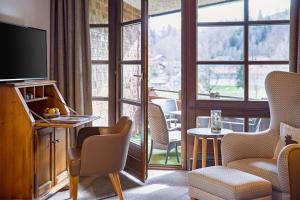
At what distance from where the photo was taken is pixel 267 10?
482cm

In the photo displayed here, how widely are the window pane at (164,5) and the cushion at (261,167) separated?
4049mm

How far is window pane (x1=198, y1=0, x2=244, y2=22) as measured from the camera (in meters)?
4.86

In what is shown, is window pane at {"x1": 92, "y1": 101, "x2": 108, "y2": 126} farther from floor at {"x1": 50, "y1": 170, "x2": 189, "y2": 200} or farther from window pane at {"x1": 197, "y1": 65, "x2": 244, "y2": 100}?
window pane at {"x1": 197, "y1": 65, "x2": 244, "y2": 100}

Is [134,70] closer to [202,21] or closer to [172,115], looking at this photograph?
[202,21]

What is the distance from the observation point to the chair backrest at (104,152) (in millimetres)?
3535

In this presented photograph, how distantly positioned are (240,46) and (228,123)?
2.97ft

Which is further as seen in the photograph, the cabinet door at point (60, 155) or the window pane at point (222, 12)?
the window pane at point (222, 12)

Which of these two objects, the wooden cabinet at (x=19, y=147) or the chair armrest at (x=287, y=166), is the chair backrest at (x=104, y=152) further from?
the chair armrest at (x=287, y=166)

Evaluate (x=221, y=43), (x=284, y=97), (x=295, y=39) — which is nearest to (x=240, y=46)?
(x=221, y=43)

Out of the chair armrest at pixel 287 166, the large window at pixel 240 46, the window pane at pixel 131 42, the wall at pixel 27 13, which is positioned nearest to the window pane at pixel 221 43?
the large window at pixel 240 46

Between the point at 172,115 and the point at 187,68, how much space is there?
1.85 m

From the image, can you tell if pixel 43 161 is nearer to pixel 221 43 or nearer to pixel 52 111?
pixel 52 111

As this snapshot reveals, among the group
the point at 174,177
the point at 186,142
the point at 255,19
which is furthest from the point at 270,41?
the point at 174,177

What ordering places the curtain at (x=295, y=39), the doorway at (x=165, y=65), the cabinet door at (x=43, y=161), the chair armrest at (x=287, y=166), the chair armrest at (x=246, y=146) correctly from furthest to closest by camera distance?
the doorway at (x=165, y=65) → the curtain at (x=295, y=39) → the chair armrest at (x=246, y=146) → the cabinet door at (x=43, y=161) → the chair armrest at (x=287, y=166)
